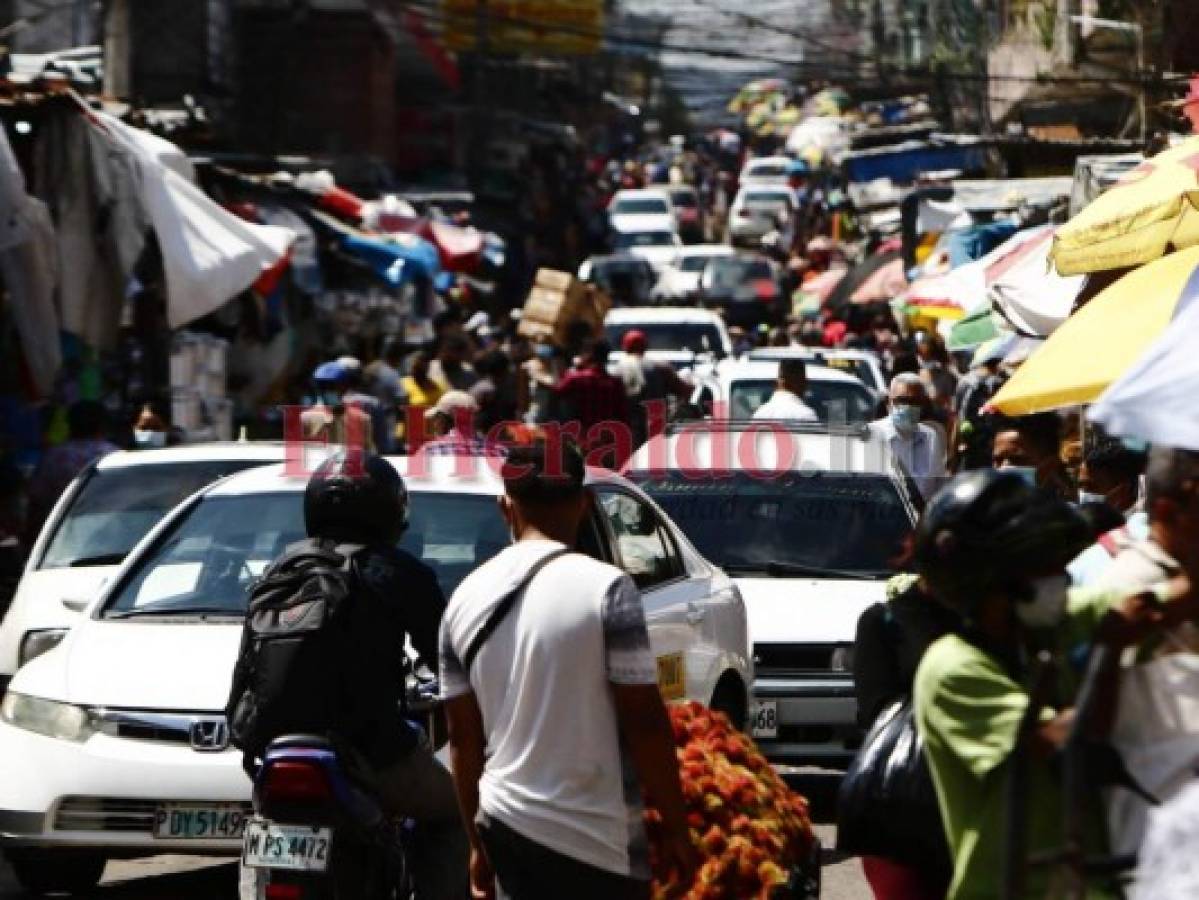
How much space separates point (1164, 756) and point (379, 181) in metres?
39.4

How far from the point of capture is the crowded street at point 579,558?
4.46 metres

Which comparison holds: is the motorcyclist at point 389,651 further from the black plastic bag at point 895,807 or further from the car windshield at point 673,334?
the car windshield at point 673,334

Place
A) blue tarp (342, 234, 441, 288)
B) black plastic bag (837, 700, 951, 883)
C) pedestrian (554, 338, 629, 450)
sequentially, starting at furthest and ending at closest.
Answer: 1. blue tarp (342, 234, 441, 288)
2. pedestrian (554, 338, 629, 450)
3. black plastic bag (837, 700, 951, 883)

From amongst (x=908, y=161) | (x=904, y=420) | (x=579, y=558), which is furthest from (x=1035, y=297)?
(x=908, y=161)

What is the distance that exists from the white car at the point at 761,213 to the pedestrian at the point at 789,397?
49.0m

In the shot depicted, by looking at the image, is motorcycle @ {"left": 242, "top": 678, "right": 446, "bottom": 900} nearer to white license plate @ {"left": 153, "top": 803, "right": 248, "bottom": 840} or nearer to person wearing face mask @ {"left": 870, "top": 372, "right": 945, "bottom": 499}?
white license plate @ {"left": 153, "top": 803, "right": 248, "bottom": 840}

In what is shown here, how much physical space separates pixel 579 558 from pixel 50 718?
3.74 metres

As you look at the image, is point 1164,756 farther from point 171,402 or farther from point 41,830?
point 171,402

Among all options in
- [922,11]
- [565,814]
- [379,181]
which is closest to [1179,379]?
[565,814]

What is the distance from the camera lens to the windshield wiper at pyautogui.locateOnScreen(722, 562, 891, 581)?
1302 centimetres

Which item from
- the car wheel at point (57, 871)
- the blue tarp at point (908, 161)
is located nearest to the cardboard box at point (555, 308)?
the blue tarp at point (908, 161)

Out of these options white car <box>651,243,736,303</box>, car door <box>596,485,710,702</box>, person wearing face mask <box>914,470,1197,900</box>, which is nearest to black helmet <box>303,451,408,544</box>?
car door <box>596,485,710,702</box>

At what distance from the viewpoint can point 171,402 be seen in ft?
64.2

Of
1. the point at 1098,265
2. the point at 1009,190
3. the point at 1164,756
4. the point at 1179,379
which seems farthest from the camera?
the point at 1009,190
